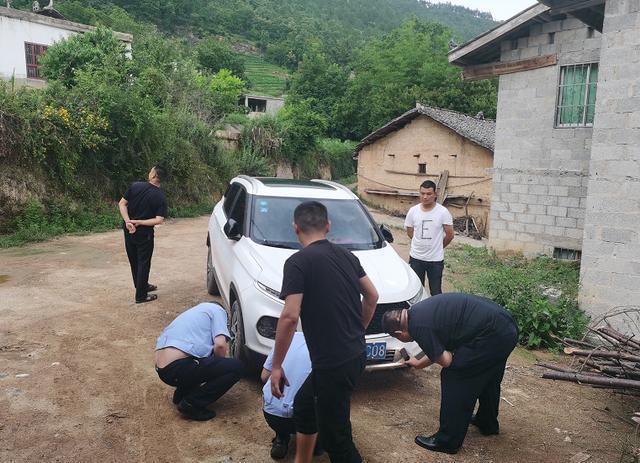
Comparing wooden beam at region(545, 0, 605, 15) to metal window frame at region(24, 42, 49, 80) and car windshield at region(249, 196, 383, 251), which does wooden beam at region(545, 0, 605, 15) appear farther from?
metal window frame at region(24, 42, 49, 80)

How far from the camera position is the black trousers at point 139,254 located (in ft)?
21.4

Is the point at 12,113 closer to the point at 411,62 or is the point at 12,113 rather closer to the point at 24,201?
the point at 24,201

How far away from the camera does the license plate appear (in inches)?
171

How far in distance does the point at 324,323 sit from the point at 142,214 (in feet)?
13.8

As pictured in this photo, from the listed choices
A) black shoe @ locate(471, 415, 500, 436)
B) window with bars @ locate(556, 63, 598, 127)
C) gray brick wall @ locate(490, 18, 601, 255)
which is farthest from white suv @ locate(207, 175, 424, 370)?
window with bars @ locate(556, 63, 598, 127)

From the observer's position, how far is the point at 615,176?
6453 millimetres

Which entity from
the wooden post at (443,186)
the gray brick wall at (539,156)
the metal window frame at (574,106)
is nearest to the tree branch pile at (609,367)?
the gray brick wall at (539,156)

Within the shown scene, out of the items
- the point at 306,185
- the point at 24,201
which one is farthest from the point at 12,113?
the point at 306,185

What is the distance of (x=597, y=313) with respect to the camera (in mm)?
6641

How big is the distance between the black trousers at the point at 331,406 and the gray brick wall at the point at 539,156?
9.35 m

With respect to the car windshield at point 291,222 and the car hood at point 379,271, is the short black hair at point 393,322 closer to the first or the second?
the car hood at point 379,271

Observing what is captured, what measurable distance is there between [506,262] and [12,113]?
11.3 metres

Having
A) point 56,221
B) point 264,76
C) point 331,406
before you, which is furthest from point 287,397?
point 264,76

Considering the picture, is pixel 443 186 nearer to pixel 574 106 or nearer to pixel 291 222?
pixel 574 106
